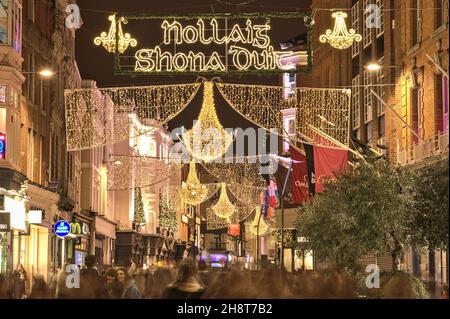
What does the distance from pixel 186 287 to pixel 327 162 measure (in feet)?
106

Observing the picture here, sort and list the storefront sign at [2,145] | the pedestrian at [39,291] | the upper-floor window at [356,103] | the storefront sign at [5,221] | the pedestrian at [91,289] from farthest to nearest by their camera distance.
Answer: the upper-floor window at [356,103]
the storefront sign at [5,221]
the storefront sign at [2,145]
the pedestrian at [91,289]
the pedestrian at [39,291]

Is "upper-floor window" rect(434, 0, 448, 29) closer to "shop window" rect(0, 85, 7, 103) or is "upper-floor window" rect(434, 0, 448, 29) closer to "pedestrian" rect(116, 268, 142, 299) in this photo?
"shop window" rect(0, 85, 7, 103)

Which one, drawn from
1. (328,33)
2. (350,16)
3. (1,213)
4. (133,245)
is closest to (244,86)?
(328,33)

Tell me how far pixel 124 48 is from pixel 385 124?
31.1 meters

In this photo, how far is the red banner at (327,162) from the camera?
4350 centimetres

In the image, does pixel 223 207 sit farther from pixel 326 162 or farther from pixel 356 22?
pixel 326 162

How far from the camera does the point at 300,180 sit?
178 ft

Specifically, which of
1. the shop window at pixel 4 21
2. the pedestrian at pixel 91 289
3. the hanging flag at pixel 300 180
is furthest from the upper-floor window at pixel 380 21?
the pedestrian at pixel 91 289

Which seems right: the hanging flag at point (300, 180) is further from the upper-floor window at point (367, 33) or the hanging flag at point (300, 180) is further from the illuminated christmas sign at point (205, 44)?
the illuminated christmas sign at point (205, 44)

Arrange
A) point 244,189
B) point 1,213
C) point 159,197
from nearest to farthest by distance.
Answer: point 1,213, point 244,189, point 159,197

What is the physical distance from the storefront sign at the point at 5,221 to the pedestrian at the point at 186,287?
25175 mm

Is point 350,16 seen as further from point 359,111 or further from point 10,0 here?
point 10,0

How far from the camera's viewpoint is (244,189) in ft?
265

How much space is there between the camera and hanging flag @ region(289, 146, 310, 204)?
177 ft
